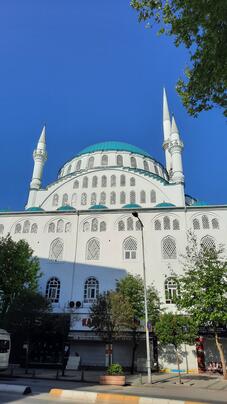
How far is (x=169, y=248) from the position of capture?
29.7 metres

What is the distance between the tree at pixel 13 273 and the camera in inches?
987

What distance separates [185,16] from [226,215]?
24.6 meters

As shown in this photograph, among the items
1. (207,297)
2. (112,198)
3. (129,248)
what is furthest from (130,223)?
(207,297)

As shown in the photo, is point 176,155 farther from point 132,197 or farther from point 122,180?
point 132,197

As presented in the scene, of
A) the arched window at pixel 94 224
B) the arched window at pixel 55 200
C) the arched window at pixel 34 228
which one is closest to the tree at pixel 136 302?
the arched window at pixel 94 224

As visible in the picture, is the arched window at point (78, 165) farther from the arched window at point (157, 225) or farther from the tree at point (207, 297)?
the tree at point (207, 297)

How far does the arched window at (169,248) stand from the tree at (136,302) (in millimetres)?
5057

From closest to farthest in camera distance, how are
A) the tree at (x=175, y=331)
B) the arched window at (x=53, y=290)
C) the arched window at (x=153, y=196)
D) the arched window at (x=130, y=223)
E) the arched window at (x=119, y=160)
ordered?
the tree at (x=175, y=331)
the arched window at (x=53, y=290)
the arched window at (x=130, y=223)
the arched window at (x=153, y=196)
the arched window at (x=119, y=160)

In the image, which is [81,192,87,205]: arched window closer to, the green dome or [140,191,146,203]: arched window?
A: [140,191,146,203]: arched window

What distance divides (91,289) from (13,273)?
7635 mm

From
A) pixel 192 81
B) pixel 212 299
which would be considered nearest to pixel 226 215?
pixel 212 299

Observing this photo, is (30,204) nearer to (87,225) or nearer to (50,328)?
(87,225)

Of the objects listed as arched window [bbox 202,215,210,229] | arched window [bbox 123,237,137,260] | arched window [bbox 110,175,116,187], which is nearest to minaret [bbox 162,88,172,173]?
arched window [bbox 110,175,116,187]

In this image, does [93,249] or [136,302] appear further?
[93,249]
